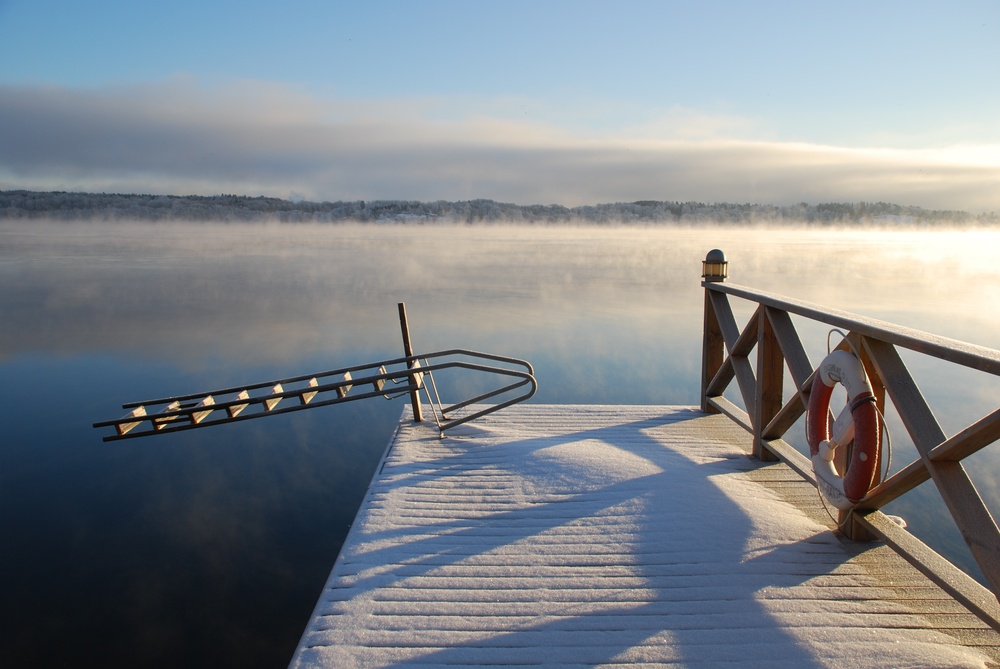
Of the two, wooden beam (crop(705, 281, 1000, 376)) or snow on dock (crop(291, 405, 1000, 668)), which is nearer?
wooden beam (crop(705, 281, 1000, 376))

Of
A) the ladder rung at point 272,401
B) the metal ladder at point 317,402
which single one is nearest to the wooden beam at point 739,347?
the metal ladder at point 317,402

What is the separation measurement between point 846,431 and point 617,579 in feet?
3.45

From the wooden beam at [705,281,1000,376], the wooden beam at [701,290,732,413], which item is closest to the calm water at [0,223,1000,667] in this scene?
the wooden beam at [701,290,732,413]

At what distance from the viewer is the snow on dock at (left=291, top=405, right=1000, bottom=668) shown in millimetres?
2062

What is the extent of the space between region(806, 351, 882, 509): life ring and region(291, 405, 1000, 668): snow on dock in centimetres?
26

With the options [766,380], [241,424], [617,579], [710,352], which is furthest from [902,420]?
[241,424]

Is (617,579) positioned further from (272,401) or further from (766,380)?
(272,401)

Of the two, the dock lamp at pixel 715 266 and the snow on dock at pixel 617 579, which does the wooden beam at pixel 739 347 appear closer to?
the dock lamp at pixel 715 266

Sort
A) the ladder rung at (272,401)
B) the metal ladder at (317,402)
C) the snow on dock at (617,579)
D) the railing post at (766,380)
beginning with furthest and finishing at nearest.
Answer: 1. the ladder rung at (272,401)
2. the metal ladder at (317,402)
3. the railing post at (766,380)
4. the snow on dock at (617,579)

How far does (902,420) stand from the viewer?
2.13 metres

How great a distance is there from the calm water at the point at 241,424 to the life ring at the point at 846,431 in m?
2.47

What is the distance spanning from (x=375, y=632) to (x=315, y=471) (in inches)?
145

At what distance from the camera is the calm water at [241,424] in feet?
12.0

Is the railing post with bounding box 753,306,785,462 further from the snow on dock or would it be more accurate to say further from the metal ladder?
the metal ladder
